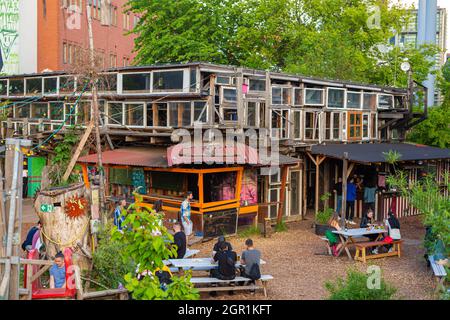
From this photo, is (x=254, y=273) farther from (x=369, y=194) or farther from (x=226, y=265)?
(x=369, y=194)

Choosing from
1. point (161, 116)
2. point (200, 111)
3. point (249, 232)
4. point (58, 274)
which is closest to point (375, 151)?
point (249, 232)

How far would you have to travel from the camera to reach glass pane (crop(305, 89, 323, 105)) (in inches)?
933

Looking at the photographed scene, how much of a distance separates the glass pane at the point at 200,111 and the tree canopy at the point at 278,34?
42.7 ft

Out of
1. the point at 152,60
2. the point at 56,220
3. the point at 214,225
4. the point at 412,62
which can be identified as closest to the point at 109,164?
the point at 214,225

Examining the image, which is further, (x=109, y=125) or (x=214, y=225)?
→ (x=109, y=125)

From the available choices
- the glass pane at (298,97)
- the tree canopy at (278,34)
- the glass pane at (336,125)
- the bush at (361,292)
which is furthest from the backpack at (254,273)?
the tree canopy at (278,34)

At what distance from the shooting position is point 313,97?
2400 cm

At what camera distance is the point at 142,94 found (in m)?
21.9

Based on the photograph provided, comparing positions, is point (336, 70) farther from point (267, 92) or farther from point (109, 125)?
point (109, 125)

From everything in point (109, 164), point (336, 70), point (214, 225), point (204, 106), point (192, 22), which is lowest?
point (214, 225)

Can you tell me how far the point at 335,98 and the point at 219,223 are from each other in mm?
8833

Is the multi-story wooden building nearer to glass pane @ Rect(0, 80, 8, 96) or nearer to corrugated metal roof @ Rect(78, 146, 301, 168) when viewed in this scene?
glass pane @ Rect(0, 80, 8, 96)
